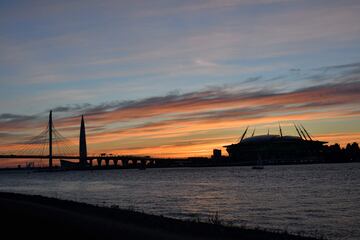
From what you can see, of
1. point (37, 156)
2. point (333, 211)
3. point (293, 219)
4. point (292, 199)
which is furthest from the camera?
point (37, 156)

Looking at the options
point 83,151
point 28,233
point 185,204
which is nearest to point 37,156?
point 83,151

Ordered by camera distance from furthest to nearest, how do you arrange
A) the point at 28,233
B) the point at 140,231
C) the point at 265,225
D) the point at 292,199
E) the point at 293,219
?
the point at 292,199, the point at 293,219, the point at 265,225, the point at 140,231, the point at 28,233

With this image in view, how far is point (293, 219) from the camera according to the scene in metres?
28.5

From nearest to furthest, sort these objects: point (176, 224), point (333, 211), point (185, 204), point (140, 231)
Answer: point (140, 231) → point (176, 224) → point (333, 211) → point (185, 204)

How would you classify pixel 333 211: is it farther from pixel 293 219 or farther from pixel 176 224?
pixel 176 224

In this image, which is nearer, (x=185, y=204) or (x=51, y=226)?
(x=51, y=226)

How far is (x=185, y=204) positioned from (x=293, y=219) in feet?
41.9

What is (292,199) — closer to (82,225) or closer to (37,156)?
(82,225)

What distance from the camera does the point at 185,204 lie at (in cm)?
3978

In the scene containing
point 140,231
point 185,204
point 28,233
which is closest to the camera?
point 28,233

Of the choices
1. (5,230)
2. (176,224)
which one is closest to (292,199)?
(176,224)

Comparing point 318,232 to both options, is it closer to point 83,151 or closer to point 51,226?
point 51,226

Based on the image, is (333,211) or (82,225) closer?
(82,225)

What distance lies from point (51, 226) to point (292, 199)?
2681cm
